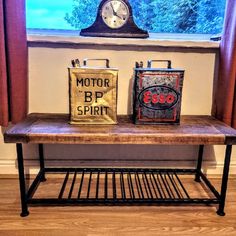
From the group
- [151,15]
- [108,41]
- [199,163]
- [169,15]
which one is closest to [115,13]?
[108,41]

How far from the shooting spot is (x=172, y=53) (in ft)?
4.84

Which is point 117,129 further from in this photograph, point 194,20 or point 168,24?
point 194,20

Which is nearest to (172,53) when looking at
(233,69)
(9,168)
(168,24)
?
(168,24)

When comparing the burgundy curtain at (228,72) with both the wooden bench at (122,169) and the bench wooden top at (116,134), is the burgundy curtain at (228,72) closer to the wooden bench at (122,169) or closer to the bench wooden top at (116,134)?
the wooden bench at (122,169)

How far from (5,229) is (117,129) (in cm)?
66

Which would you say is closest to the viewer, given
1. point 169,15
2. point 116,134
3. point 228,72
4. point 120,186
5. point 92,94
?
point 116,134

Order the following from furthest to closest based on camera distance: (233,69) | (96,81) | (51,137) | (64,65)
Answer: (64,65) → (233,69) → (96,81) → (51,137)

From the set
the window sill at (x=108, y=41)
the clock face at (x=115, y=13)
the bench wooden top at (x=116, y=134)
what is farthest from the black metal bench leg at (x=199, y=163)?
the clock face at (x=115, y=13)

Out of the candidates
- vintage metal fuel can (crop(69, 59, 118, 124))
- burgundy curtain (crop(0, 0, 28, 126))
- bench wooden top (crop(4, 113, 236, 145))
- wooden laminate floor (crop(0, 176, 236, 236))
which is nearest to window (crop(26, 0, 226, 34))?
burgundy curtain (crop(0, 0, 28, 126))

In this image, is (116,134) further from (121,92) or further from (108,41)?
(108,41)

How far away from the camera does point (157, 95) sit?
124 cm

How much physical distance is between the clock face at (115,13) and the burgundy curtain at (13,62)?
426mm

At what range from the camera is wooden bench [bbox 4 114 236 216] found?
110 centimetres

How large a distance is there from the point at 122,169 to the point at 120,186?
0.11 meters
